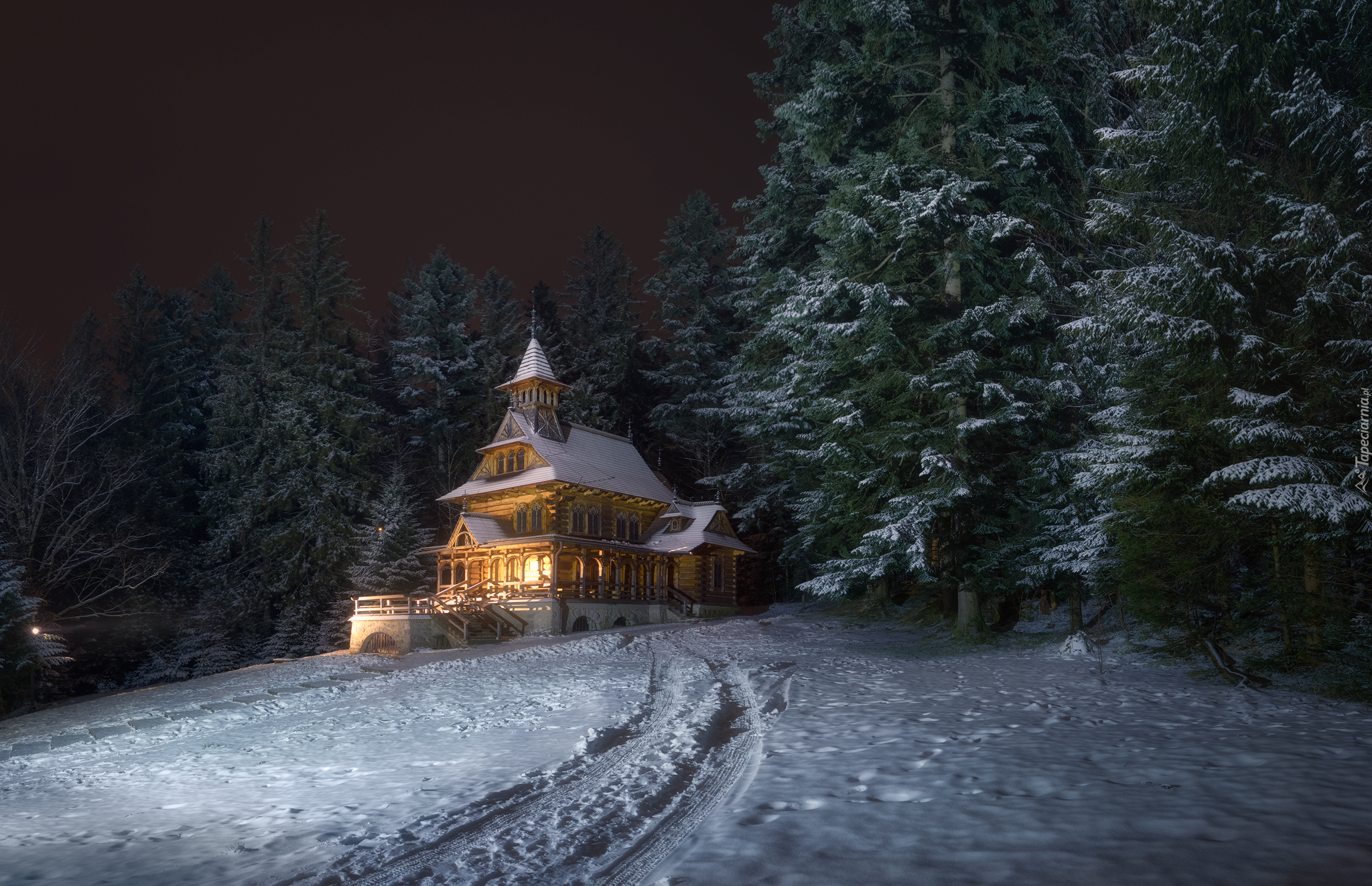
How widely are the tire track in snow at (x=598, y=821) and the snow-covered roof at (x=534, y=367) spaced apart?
98.7 ft

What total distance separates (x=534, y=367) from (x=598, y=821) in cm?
3438

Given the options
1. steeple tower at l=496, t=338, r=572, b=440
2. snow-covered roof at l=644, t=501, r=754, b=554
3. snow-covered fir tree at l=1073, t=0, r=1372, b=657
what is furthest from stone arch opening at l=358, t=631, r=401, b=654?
snow-covered fir tree at l=1073, t=0, r=1372, b=657

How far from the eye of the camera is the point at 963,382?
60.7ft

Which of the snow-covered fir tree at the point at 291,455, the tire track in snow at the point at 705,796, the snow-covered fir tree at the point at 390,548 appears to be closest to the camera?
the tire track in snow at the point at 705,796

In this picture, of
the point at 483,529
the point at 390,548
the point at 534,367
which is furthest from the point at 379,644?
the point at 534,367

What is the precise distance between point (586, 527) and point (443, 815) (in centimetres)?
3028

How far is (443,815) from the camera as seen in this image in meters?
6.83

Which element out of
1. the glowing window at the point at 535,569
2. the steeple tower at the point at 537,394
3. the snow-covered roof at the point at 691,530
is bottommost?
the glowing window at the point at 535,569

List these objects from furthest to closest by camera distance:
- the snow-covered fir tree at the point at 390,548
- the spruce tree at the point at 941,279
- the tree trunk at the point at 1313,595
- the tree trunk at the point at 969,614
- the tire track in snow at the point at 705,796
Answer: the snow-covered fir tree at the point at 390,548 → the tree trunk at the point at 969,614 → the spruce tree at the point at 941,279 → the tree trunk at the point at 1313,595 → the tire track in snow at the point at 705,796

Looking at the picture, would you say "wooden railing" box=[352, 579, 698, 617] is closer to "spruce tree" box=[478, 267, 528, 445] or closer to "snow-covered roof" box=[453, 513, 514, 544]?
"snow-covered roof" box=[453, 513, 514, 544]

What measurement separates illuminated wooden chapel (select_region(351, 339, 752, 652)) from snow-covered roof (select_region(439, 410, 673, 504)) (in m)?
0.08

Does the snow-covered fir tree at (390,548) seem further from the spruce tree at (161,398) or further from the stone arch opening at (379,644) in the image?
the spruce tree at (161,398)

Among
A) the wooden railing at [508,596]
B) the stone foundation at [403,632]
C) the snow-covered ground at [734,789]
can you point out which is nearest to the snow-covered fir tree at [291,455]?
the wooden railing at [508,596]

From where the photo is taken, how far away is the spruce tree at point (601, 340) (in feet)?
169
